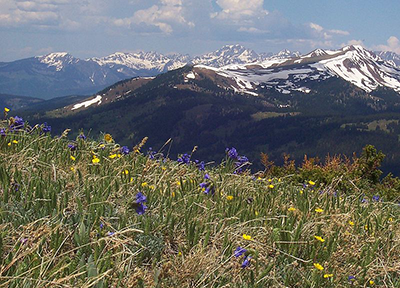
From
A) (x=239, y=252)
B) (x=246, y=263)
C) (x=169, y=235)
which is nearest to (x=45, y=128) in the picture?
(x=169, y=235)

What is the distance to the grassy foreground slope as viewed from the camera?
335 centimetres

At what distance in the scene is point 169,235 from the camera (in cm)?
441

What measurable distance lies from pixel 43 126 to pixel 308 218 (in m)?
5.52

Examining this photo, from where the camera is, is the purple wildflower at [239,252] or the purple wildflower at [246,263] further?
the purple wildflower at [239,252]

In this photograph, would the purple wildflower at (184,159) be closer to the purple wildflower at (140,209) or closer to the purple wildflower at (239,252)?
the purple wildflower at (140,209)

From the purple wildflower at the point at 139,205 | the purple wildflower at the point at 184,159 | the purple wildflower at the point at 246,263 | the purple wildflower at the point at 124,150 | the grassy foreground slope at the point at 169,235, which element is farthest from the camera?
the purple wildflower at the point at 184,159

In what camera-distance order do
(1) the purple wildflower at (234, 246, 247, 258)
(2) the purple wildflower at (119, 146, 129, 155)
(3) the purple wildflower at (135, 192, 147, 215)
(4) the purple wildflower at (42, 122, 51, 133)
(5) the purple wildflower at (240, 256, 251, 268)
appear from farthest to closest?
(4) the purple wildflower at (42, 122, 51, 133) → (2) the purple wildflower at (119, 146, 129, 155) → (3) the purple wildflower at (135, 192, 147, 215) → (1) the purple wildflower at (234, 246, 247, 258) → (5) the purple wildflower at (240, 256, 251, 268)

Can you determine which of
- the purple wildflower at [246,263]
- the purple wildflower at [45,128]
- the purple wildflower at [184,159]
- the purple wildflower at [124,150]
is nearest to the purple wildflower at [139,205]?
the purple wildflower at [246,263]

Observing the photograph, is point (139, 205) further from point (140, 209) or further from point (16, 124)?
point (16, 124)

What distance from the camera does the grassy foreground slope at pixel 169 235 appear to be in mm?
3352

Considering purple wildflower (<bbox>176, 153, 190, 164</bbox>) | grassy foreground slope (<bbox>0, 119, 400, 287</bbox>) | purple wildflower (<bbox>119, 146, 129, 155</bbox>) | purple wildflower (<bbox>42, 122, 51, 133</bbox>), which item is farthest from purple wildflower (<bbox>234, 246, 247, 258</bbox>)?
purple wildflower (<bbox>42, 122, 51, 133</bbox>)

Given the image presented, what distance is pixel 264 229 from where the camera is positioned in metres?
4.57

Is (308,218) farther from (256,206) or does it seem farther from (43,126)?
(43,126)

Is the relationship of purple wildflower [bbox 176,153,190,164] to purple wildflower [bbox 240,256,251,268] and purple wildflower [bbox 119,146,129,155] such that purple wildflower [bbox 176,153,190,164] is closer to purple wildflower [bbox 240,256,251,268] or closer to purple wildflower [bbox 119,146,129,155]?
purple wildflower [bbox 119,146,129,155]
